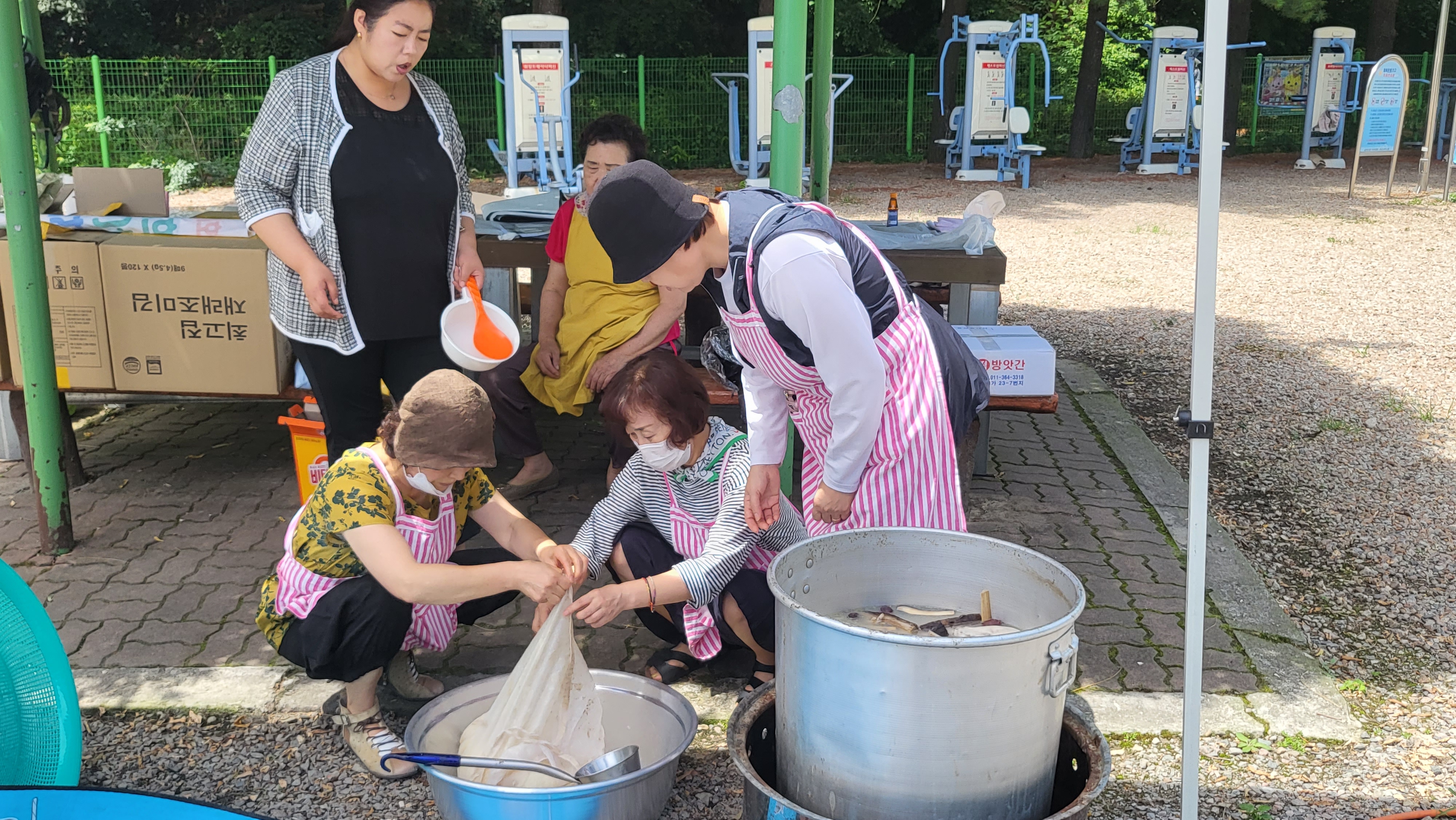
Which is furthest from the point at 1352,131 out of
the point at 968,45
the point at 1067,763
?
the point at 1067,763

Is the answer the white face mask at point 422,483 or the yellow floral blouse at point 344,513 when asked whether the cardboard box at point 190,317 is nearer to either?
the yellow floral blouse at point 344,513

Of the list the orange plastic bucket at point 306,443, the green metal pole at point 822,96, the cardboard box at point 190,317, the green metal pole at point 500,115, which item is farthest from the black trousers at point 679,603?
the green metal pole at point 500,115

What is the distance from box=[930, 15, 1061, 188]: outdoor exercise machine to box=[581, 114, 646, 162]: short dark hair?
12262 mm

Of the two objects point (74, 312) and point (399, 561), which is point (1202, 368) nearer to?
point (399, 561)

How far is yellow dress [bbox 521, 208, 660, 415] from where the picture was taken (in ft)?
13.5

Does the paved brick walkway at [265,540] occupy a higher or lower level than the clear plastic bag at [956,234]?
lower

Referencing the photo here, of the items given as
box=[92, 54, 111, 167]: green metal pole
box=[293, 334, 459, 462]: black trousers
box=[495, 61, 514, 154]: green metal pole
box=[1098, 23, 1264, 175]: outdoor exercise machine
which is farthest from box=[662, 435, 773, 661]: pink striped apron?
box=[92, 54, 111, 167]: green metal pole

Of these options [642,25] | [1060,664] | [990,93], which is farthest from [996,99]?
[1060,664]

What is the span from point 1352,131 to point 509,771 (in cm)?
2130

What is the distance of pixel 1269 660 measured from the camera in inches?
127

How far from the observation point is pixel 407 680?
2.98 m

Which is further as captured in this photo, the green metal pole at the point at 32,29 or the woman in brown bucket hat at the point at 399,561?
the green metal pole at the point at 32,29

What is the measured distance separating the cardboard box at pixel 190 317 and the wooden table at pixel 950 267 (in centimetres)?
84

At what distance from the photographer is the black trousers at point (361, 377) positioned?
128 inches
